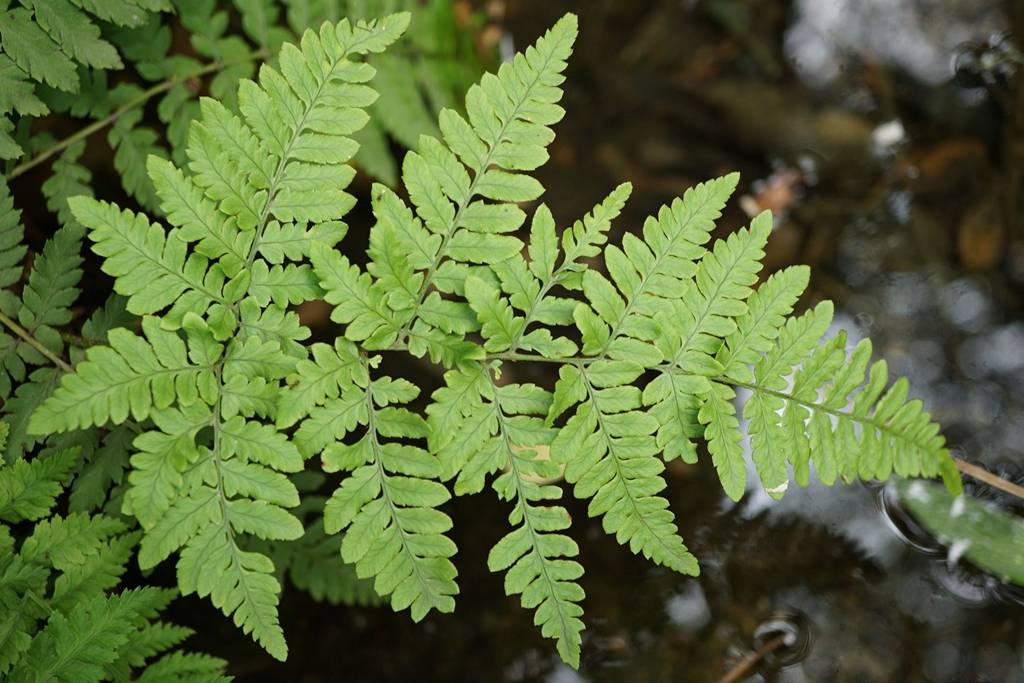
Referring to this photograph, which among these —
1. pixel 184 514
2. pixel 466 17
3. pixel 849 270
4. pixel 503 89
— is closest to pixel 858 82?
pixel 849 270

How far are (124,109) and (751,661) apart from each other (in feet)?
10.5

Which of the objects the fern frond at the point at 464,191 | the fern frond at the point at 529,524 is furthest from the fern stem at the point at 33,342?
the fern frond at the point at 529,524

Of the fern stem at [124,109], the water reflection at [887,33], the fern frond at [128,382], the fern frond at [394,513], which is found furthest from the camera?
the water reflection at [887,33]

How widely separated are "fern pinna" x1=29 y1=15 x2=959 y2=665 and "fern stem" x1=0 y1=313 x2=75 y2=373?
39cm

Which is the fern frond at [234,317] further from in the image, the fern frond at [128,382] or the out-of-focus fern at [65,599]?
the out-of-focus fern at [65,599]

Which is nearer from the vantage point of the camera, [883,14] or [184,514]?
[184,514]

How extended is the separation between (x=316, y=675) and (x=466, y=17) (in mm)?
3235

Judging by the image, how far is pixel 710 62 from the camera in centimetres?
412

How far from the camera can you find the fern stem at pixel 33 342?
2217mm

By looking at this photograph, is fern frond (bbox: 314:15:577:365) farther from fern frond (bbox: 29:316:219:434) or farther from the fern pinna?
fern frond (bbox: 29:316:219:434)

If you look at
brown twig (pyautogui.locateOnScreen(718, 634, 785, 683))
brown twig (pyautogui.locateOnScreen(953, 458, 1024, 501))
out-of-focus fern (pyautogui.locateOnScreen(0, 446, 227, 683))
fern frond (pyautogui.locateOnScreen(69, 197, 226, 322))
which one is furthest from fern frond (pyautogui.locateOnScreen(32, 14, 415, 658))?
brown twig (pyautogui.locateOnScreen(953, 458, 1024, 501))

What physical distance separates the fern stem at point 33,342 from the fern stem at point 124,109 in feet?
1.79

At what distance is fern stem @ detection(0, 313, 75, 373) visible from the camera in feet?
7.27

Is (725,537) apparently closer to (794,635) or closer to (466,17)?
(794,635)
